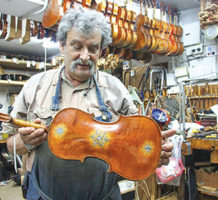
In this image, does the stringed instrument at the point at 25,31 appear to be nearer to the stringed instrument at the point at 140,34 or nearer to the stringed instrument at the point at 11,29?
the stringed instrument at the point at 11,29

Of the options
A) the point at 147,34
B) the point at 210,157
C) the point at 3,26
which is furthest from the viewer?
the point at 147,34

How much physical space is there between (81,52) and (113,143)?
1.90 ft

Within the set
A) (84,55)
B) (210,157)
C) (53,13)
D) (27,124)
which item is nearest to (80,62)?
(84,55)

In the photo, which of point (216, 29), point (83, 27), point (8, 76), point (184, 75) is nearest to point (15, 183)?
point (8, 76)

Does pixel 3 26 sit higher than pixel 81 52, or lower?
higher

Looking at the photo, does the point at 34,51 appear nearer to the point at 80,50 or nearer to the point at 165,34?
the point at 165,34

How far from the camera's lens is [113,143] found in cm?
116

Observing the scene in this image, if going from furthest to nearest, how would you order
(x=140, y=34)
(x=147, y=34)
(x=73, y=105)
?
1. (x=147, y=34)
2. (x=140, y=34)
3. (x=73, y=105)

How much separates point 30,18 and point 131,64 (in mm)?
3310

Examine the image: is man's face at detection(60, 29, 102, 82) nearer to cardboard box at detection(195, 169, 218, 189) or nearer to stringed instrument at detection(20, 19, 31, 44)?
stringed instrument at detection(20, 19, 31, 44)

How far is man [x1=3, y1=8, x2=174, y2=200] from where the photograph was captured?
1.34 metres

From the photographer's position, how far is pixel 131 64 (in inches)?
247

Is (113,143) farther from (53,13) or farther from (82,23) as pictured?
(53,13)

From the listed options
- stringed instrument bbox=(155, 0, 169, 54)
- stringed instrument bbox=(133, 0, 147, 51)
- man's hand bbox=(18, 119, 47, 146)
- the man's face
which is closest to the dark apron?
man's hand bbox=(18, 119, 47, 146)
